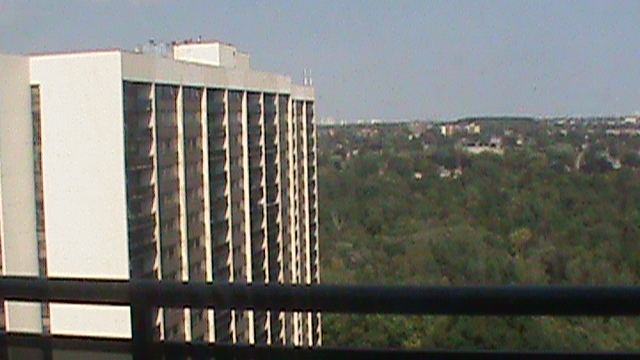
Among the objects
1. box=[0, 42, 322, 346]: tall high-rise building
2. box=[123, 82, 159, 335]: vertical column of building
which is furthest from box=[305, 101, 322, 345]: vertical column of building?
box=[123, 82, 159, 335]: vertical column of building

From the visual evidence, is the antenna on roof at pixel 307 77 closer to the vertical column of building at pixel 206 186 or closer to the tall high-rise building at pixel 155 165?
the tall high-rise building at pixel 155 165

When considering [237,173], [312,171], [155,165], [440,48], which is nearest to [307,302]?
[440,48]

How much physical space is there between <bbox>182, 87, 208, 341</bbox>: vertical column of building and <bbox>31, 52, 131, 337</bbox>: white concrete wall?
1.41ft

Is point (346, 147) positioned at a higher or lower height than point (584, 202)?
higher

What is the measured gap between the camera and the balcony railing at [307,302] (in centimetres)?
109

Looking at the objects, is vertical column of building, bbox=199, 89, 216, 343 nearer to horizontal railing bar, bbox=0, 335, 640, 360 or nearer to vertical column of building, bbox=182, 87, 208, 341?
vertical column of building, bbox=182, 87, 208, 341

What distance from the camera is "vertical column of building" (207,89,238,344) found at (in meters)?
4.52

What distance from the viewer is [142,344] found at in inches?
50.4

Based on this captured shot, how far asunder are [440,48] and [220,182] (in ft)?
6.59

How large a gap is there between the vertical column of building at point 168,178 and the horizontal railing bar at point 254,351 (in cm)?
242

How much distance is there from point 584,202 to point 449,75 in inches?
47.0

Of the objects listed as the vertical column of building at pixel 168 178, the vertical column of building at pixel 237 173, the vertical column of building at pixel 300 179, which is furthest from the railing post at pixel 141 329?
the vertical column of building at pixel 300 179

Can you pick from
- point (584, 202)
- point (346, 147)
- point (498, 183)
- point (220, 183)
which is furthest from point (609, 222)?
point (220, 183)

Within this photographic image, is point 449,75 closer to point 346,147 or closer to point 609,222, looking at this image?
point 346,147
